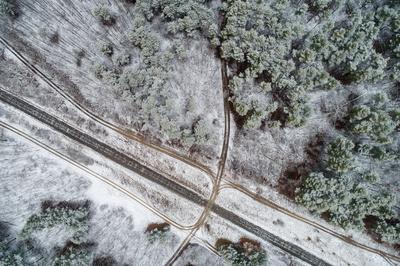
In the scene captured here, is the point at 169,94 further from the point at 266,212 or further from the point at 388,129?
the point at 388,129

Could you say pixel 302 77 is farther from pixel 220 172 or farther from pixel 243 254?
pixel 243 254

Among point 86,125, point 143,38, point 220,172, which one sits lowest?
point 220,172

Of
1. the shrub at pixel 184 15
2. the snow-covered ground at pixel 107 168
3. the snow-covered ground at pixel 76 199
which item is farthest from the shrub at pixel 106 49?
the snow-covered ground at pixel 76 199

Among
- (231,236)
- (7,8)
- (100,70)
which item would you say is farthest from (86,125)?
(231,236)

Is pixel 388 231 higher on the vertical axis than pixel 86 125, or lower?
lower

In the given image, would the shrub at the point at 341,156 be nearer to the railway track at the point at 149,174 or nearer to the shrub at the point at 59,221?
the railway track at the point at 149,174

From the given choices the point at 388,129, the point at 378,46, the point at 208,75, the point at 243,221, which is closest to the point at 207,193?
the point at 243,221
